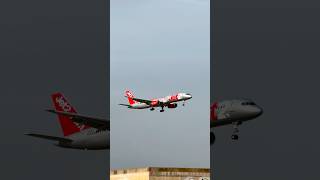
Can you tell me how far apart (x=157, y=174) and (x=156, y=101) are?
7.64ft

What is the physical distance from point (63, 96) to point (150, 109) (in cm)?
1840

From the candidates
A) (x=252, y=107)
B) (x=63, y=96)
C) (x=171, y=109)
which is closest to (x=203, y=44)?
(x=171, y=109)

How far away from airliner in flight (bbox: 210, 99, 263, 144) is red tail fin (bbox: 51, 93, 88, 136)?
1069cm

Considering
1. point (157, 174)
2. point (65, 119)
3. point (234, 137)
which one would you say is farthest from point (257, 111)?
point (65, 119)

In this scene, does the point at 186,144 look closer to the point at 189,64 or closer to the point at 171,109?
the point at 171,109

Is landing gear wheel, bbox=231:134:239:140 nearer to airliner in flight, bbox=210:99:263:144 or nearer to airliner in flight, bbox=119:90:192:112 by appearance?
airliner in flight, bbox=210:99:263:144

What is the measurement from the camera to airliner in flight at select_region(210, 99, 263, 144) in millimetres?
27812

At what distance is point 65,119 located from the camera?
118 feet

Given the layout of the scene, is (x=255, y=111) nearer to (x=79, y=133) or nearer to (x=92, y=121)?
(x=92, y=121)

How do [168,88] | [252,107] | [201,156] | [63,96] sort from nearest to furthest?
[201,156] < [168,88] < [252,107] < [63,96]

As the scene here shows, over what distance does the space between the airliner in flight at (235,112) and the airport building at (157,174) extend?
970cm

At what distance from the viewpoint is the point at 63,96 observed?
36.0 m

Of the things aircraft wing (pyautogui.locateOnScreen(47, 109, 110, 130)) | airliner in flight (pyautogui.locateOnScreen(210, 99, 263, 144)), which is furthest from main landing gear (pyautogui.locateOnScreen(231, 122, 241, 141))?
aircraft wing (pyautogui.locateOnScreen(47, 109, 110, 130))

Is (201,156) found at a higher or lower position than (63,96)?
lower
